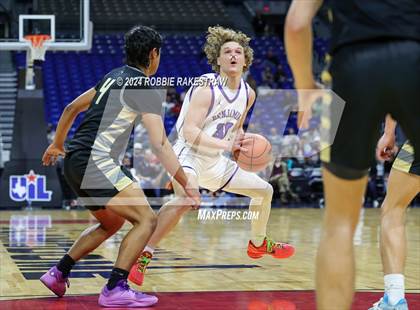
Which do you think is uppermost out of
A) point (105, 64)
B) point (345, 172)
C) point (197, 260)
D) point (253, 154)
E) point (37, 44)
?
point (345, 172)

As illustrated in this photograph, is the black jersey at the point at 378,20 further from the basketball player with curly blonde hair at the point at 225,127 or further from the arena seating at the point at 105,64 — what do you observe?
the arena seating at the point at 105,64

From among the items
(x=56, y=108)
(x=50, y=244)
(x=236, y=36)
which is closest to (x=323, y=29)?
(x=56, y=108)

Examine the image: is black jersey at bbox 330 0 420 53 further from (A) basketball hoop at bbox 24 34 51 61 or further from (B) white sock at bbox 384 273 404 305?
(A) basketball hoop at bbox 24 34 51 61

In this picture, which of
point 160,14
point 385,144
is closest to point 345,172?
point 385,144

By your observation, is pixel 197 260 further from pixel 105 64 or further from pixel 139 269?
pixel 105 64

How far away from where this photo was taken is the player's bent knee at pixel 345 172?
2891 mm

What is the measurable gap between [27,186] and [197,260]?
8.67 metres

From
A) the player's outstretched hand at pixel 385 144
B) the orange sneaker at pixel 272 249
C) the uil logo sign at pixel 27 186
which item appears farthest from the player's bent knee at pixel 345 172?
the uil logo sign at pixel 27 186

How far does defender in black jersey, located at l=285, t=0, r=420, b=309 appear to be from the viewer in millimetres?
2791

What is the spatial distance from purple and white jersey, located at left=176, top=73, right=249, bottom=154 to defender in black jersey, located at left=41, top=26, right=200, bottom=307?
77 centimetres

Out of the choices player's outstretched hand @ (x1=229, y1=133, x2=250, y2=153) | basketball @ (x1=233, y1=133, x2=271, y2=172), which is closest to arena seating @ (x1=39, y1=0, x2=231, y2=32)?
basketball @ (x1=233, y1=133, x2=271, y2=172)

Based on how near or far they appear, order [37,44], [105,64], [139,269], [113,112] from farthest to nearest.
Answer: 1. [105,64]
2. [37,44]
3. [139,269]
4. [113,112]

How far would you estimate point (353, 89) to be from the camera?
9.20 feet

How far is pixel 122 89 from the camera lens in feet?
16.3
